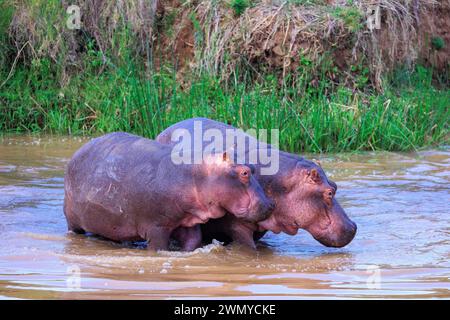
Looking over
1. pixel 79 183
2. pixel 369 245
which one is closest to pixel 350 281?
pixel 369 245

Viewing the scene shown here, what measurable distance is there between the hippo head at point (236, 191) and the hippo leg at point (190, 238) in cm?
32

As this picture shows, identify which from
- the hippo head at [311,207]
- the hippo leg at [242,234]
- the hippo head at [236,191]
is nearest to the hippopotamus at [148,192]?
the hippo head at [236,191]

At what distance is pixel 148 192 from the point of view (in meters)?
5.35

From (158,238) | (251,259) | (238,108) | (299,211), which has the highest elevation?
(238,108)

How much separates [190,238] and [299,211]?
66 centimetres

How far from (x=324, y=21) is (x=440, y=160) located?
111 inches

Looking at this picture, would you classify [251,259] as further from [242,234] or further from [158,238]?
[158,238]

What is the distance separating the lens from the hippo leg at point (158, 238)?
5340 millimetres

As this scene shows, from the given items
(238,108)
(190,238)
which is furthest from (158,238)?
(238,108)

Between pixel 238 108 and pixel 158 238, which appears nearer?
pixel 158 238

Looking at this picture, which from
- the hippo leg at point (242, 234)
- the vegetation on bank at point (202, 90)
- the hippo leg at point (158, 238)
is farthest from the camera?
the vegetation on bank at point (202, 90)

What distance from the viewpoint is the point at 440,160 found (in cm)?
901

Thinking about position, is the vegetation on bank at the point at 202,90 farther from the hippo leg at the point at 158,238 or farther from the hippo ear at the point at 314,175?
the hippo leg at the point at 158,238
